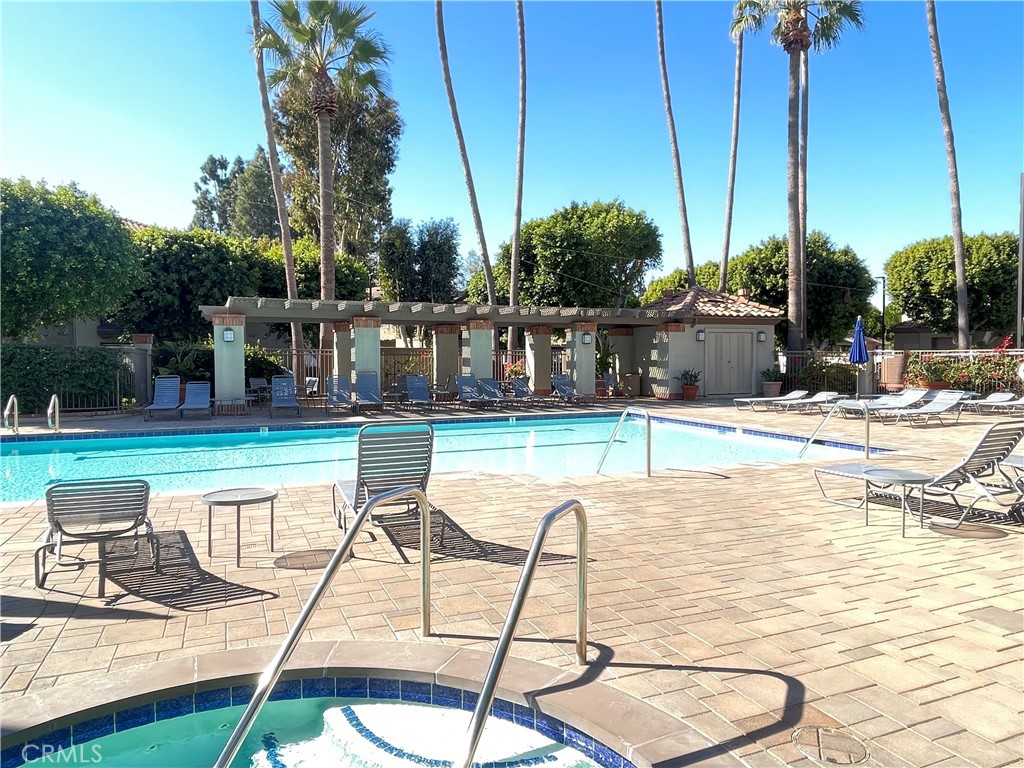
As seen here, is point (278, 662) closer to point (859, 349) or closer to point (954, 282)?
point (859, 349)

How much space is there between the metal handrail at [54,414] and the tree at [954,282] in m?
33.9

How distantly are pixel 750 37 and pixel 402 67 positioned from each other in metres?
13.8

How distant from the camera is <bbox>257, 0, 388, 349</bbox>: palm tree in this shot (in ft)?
64.1

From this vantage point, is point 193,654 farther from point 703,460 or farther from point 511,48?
point 511,48

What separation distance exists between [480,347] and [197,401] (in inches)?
297

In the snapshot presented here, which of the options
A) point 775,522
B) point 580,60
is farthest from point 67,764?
point 580,60

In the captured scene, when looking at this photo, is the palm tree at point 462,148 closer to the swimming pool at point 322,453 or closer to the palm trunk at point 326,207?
the palm trunk at point 326,207

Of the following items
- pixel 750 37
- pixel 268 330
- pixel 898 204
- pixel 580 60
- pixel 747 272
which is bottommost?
pixel 268 330

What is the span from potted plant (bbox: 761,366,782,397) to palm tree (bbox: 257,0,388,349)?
14.4 metres

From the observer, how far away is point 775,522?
616 cm

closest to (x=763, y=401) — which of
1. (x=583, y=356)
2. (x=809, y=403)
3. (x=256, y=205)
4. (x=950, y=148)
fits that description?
(x=809, y=403)

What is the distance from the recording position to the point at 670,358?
2130 centimetres

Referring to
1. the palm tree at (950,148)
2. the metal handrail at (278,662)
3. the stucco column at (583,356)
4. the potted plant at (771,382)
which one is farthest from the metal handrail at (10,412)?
the palm tree at (950,148)

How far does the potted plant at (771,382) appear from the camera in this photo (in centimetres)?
2172
